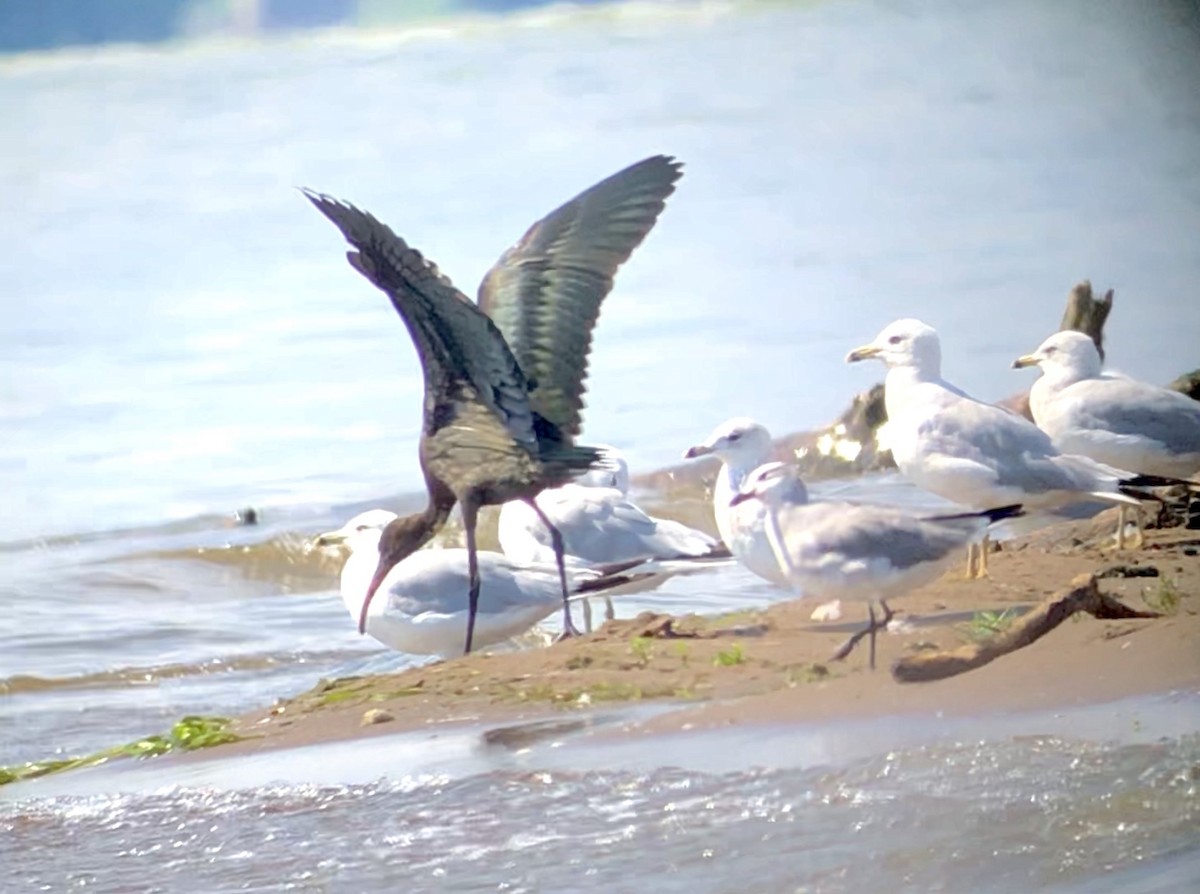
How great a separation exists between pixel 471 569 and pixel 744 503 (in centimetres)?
57

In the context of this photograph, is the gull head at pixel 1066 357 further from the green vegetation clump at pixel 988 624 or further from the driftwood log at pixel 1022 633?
the green vegetation clump at pixel 988 624

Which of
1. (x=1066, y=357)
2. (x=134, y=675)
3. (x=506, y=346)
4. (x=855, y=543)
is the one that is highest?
(x=506, y=346)

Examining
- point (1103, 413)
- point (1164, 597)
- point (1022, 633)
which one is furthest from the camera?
point (1103, 413)

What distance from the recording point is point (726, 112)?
14.2 feet

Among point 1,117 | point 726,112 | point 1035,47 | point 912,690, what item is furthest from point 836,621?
point 1,117

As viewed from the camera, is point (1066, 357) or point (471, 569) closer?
point (471, 569)

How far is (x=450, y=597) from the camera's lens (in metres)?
4.25

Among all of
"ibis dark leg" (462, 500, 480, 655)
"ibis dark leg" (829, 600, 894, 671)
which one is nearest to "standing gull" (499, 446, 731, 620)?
"ibis dark leg" (462, 500, 480, 655)

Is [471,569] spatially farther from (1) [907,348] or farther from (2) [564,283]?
Answer: (1) [907,348]

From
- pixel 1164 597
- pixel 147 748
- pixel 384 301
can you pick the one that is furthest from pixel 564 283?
pixel 1164 597

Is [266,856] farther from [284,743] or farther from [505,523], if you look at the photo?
[505,523]

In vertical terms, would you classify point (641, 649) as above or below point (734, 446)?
below

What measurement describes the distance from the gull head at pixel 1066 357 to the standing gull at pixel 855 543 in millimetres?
588

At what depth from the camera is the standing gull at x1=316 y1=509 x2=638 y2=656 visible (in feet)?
13.6
